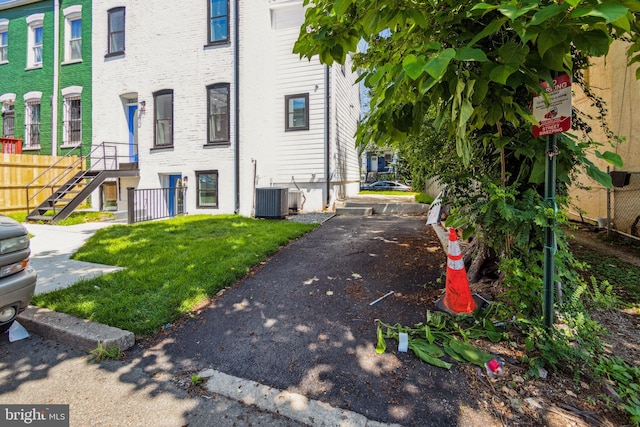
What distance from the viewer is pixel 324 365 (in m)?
2.89

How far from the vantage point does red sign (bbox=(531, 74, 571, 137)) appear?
2564 mm

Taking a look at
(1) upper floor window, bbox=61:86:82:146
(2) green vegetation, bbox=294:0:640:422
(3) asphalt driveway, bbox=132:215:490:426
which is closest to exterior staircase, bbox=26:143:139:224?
(1) upper floor window, bbox=61:86:82:146

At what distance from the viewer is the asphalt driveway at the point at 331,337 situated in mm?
2484

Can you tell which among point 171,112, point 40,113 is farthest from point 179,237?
point 40,113

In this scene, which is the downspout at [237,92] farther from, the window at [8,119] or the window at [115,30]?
the window at [8,119]

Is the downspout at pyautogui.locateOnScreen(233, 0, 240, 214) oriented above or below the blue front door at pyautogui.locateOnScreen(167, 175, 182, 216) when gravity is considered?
above

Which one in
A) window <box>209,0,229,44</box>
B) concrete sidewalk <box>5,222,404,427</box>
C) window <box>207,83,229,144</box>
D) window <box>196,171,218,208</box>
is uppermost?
window <box>209,0,229,44</box>

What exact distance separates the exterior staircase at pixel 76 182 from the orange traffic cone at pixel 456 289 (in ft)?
36.9

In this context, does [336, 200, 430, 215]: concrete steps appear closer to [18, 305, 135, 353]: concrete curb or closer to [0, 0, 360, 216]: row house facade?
[0, 0, 360, 216]: row house facade

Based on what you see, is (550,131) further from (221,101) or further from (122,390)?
(221,101)

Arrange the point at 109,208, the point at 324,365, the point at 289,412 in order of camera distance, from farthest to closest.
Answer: the point at 109,208 < the point at 324,365 < the point at 289,412

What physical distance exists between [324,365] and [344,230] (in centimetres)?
553

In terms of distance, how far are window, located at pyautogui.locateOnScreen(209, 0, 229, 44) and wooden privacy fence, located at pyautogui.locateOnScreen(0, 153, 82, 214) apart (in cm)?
738

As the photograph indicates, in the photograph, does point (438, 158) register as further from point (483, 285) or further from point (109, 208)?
point (109, 208)
